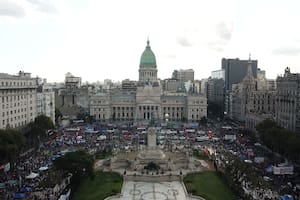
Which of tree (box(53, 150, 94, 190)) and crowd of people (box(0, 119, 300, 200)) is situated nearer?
tree (box(53, 150, 94, 190))

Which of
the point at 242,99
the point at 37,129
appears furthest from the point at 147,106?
the point at 37,129

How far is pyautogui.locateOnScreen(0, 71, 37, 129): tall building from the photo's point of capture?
3506 inches

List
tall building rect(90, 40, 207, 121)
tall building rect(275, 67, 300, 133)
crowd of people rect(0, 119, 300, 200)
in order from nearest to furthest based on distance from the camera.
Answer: crowd of people rect(0, 119, 300, 200), tall building rect(275, 67, 300, 133), tall building rect(90, 40, 207, 121)

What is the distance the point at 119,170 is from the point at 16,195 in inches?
884

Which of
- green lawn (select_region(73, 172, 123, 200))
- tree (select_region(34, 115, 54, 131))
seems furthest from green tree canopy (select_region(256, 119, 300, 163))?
tree (select_region(34, 115, 54, 131))

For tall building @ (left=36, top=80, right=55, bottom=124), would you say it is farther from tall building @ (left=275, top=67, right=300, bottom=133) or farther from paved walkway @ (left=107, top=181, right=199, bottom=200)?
tall building @ (left=275, top=67, right=300, bottom=133)

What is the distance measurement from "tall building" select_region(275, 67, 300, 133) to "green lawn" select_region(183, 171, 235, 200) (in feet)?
109

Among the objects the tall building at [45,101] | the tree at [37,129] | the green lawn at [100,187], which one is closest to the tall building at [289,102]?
the green lawn at [100,187]

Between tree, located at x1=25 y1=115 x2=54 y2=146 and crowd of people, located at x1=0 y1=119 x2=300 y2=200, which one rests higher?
tree, located at x1=25 y1=115 x2=54 y2=146

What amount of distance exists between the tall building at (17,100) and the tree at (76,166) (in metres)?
35.6

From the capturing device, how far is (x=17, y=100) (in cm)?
9731

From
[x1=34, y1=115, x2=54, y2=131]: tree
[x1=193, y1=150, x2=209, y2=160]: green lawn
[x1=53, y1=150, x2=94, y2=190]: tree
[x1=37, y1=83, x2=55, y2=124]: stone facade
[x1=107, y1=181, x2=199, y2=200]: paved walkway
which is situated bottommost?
[x1=107, y1=181, x2=199, y2=200]: paved walkway

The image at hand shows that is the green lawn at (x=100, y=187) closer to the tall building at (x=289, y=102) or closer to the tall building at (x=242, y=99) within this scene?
the tall building at (x=289, y=102)

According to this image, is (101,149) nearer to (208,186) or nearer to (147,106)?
(208,186)
